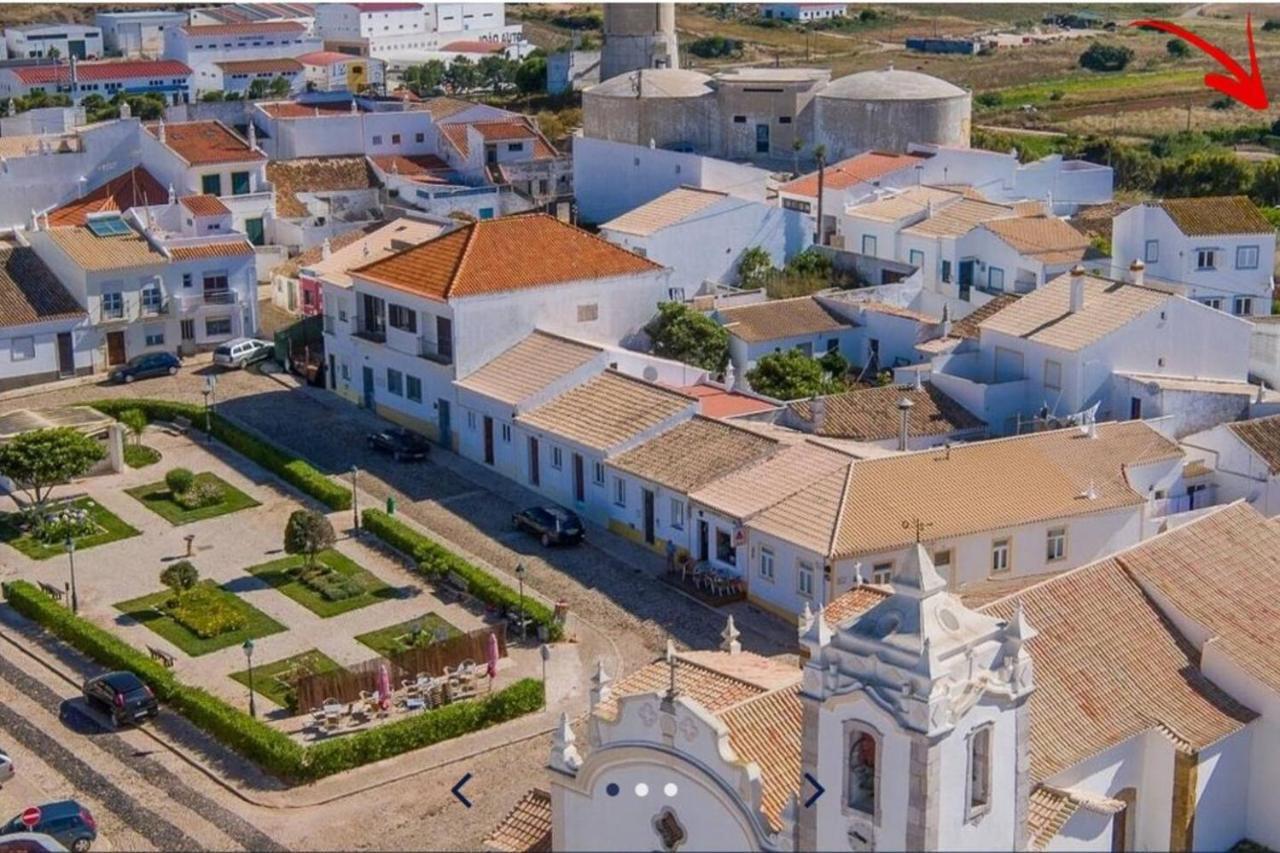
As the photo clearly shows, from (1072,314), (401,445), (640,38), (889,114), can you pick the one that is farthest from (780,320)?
(640,38)

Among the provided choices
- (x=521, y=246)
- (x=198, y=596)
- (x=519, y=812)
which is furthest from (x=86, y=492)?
(x=519, y=812)

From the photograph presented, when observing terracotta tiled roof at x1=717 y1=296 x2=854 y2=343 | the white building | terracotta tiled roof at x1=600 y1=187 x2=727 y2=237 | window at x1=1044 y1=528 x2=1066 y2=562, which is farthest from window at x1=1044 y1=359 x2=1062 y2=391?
terracotta tiled roof at x1=600 y1=187 x2=727 y2=237

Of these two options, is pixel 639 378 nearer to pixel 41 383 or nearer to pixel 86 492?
pixel 86 492

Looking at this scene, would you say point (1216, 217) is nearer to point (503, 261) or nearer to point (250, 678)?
point (503, 261)

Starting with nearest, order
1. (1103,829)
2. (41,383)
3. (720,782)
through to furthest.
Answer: (720,782) → (1103,829) → (41,383)

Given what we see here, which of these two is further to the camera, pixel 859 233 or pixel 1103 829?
pixel 859 233

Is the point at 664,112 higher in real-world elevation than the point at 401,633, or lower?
higher
